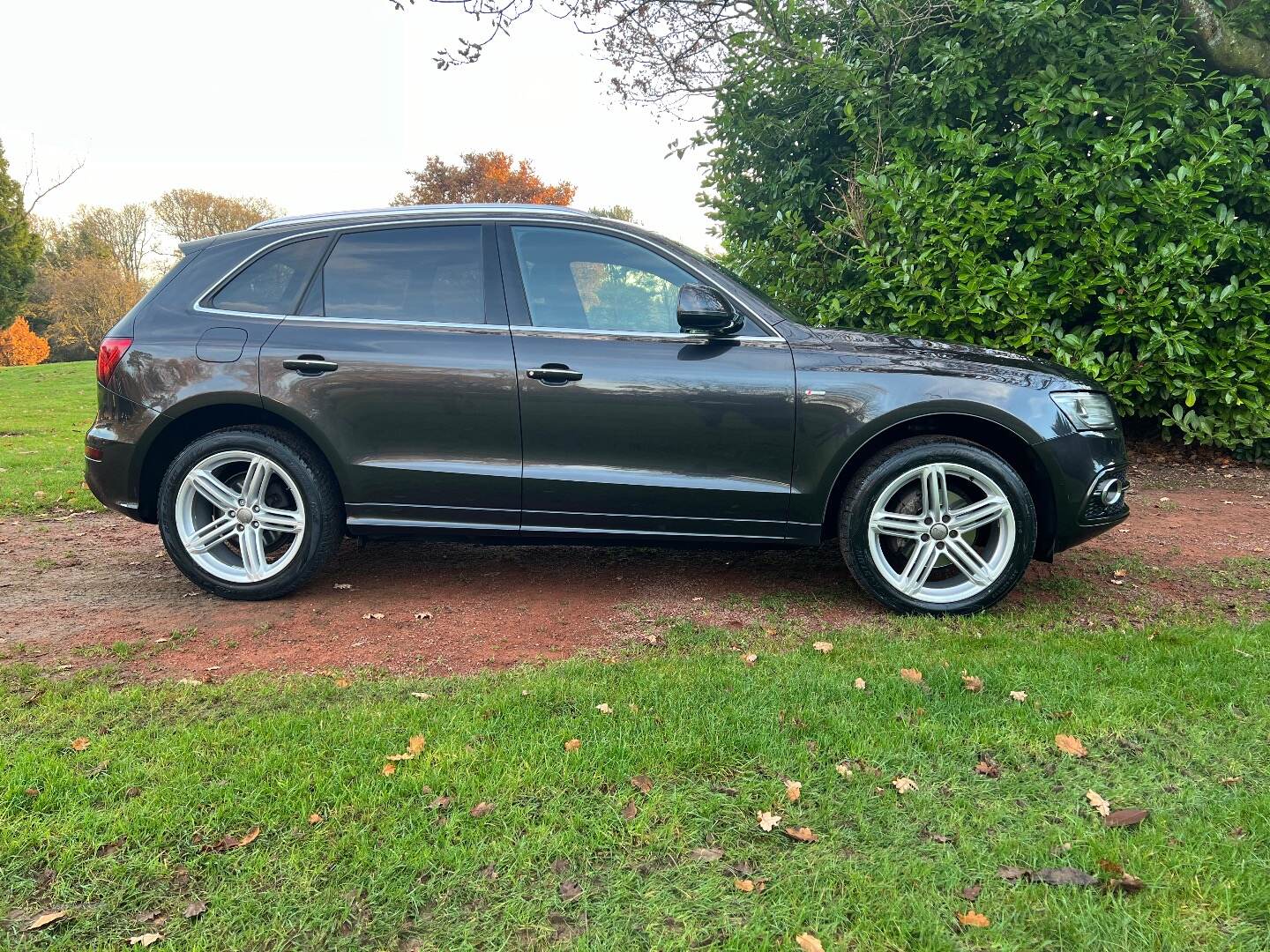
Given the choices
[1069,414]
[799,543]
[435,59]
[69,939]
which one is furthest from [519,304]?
[435,59]

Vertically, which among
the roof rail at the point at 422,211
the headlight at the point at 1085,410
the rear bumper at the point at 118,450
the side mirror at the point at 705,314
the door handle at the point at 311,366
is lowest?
the rear bumper at the point at 118,450

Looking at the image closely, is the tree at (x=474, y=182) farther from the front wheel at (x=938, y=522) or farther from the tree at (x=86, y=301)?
the front wheel at (x=938, y=522)

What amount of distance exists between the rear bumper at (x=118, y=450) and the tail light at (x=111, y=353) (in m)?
0.08

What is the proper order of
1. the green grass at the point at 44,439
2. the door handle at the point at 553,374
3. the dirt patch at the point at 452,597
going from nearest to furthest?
1. the dirt patch at the point at 452,597
2. the door handle at the point at 553,374
3. the green grass at the point at 44,439

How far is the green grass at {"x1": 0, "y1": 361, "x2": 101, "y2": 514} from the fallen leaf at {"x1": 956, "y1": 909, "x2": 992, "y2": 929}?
6.84 meters

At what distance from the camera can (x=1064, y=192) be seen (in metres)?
6.40

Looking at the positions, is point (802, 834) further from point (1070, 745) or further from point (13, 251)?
point (13, 251)

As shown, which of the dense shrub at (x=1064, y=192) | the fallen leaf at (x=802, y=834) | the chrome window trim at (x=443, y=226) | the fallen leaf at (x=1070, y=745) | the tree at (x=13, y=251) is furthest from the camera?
the tree at (x=13, y=251)

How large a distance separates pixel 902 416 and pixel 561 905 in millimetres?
2712

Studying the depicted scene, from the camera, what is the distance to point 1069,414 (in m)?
3.93

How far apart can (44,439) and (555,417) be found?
29.8ft

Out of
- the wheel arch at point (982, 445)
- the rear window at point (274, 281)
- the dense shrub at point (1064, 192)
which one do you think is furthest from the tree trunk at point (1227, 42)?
the rear window at point (274, 281)

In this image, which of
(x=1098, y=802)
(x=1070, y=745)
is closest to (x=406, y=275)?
(x=1070, y=745)

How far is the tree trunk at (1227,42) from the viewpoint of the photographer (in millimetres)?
6383
